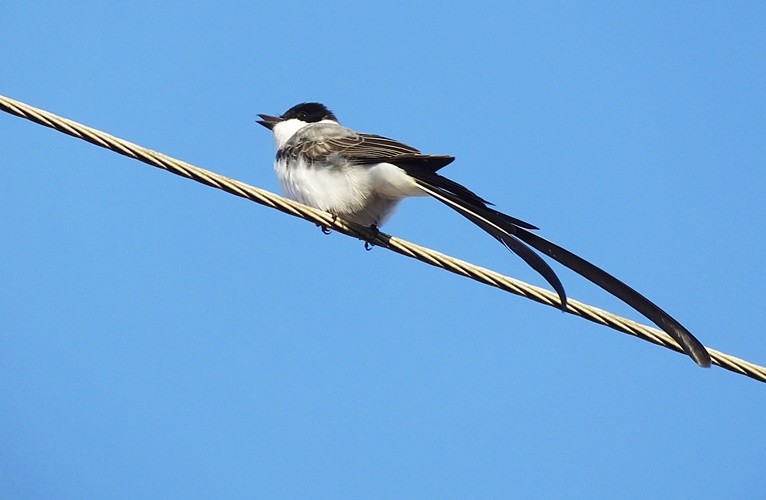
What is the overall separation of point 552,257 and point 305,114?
3.33 m

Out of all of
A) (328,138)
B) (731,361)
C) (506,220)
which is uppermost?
(328,138)

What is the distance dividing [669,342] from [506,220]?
0.79 m

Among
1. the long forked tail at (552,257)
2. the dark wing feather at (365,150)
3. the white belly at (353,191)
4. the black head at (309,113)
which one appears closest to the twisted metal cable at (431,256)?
the long forked tail at (552,257)

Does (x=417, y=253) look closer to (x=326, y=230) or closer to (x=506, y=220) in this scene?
(x=506, y=220)

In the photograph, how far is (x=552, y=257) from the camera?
12.1 feet

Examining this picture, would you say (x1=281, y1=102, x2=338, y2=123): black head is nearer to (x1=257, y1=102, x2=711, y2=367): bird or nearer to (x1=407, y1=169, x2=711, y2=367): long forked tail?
(x1=257, y1=102, x2=711, y2=367): bird

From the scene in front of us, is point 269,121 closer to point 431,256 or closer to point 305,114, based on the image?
point 305,114

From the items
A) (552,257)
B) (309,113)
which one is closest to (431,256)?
(552,257)

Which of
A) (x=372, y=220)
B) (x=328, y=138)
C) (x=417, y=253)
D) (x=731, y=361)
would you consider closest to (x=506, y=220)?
(x=417, y=253)

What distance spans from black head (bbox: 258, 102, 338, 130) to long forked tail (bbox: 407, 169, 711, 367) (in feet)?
8.24

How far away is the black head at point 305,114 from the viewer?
664 centimetres

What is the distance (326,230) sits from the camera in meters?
5.45

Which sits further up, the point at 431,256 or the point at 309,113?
the point at 309,113

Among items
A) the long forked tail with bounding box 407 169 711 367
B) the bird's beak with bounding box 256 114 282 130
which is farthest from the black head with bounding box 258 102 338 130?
the long forked tail with bounding box 407 169 711 367
